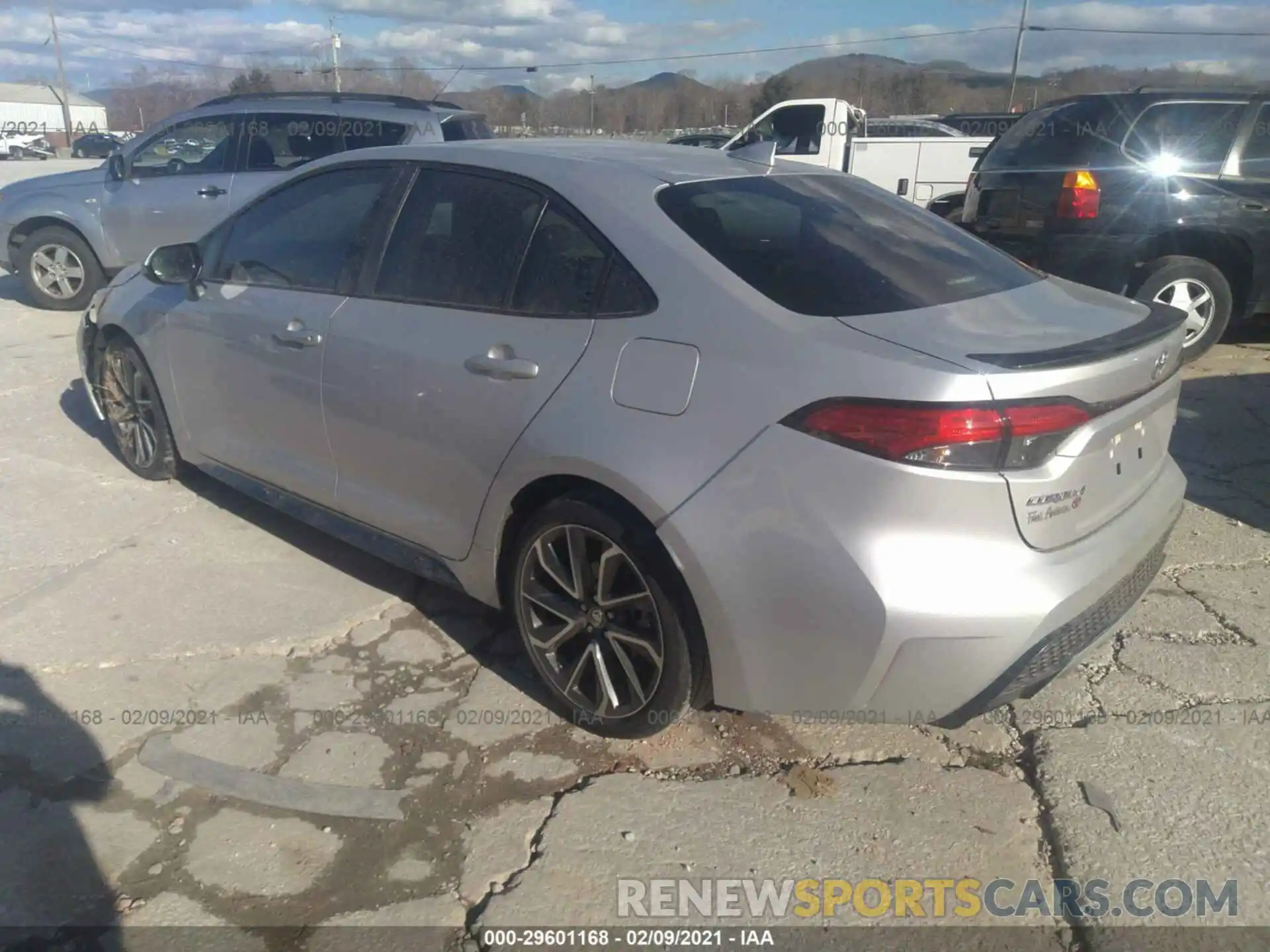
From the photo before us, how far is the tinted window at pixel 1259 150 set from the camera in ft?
21.0

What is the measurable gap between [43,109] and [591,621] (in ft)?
311

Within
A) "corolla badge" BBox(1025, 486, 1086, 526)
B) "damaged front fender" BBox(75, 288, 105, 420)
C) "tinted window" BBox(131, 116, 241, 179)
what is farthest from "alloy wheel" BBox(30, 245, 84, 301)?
"corolla badge" BBox(1025, 486, 1086, 526)

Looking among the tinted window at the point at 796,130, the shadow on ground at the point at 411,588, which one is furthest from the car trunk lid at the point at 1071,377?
the tinted window at the point at 796,130

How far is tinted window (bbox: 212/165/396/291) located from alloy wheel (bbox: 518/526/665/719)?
137 centimetres

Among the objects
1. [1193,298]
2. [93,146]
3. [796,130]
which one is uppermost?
[796,130]

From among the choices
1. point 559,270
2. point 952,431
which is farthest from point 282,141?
point 952,431

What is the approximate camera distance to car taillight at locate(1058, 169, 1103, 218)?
21.1ft

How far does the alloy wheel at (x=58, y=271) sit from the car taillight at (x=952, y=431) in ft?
29.5

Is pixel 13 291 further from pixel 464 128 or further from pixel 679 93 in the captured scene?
pixel 679 93

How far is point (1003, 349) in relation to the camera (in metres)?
2.26

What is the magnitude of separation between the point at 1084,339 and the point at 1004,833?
4.20ft

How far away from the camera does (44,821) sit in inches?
101

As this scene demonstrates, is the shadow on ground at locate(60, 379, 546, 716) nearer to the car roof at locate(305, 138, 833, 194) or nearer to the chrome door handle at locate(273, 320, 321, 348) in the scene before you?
the chrome door handle at locate(273, 320, 321, 348)

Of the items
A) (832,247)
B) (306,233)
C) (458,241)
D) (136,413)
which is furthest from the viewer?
(136,413)
